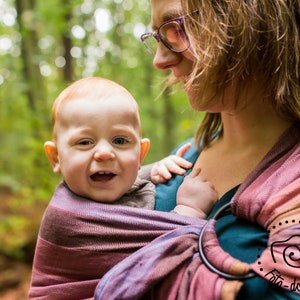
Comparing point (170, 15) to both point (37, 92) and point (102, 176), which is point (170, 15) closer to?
point (102, 176)

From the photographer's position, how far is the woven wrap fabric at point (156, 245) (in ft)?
3.42

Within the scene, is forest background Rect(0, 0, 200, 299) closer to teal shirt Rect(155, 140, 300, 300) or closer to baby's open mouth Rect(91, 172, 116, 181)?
baby's open mouth Rect(91, 172, 116, 181)

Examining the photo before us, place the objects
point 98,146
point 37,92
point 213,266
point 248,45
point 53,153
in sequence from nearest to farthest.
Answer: point 213,266 < point 248,45 < point 98,146 < point 53,153 < point 37,92

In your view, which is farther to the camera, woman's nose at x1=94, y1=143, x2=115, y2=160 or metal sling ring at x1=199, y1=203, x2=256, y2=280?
woman's nose at x1=94, y1=143, x2=115, y2=160

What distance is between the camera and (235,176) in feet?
4.47

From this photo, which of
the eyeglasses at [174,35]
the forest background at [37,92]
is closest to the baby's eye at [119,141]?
the eyeglasses at [174,35]

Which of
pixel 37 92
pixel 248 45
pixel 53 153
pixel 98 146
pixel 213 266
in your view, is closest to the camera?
pixel 213 266

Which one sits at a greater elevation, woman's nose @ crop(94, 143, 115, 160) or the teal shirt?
woman's nose @ crop(94, 143, 115, 160)

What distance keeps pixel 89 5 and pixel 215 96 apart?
7796 millimetres

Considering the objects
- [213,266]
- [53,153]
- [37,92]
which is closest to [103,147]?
[53,153]

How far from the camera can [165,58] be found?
1444 millimetres

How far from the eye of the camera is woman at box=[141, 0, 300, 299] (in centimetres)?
126

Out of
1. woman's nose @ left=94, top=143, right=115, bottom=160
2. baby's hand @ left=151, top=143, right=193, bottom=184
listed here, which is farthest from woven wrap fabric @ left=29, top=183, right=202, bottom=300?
baby's hand @ left=151, top=143, right=193, bottom=184

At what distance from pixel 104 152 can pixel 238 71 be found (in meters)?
0.47
